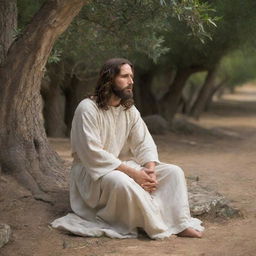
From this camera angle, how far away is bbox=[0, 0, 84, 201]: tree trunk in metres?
5.33

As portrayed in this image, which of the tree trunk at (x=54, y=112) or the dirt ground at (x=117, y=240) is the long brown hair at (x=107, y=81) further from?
the tree trunk at (x=54, y=112)

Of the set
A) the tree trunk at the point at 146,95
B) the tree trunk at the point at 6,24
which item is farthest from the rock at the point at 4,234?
the tree trunk at the point at 146,95

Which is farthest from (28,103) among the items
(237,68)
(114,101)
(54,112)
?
(237,68)

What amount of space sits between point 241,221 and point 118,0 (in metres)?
3.15

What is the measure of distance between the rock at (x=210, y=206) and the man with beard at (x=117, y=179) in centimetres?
34

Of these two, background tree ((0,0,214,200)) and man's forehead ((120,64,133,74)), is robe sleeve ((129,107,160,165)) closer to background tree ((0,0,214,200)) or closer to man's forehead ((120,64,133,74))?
man's forehead ((120,64,133,74))

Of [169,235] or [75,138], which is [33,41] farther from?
[169,235]

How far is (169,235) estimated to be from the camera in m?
4.88

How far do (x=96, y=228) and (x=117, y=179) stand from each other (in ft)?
1.65

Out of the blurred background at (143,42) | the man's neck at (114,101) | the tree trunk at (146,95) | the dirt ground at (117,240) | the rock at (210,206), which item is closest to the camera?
the dirt ground at (117,240)

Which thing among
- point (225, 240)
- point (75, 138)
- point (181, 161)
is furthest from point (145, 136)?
point (181, 161)

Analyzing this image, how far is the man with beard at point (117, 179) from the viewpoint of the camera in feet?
15.8

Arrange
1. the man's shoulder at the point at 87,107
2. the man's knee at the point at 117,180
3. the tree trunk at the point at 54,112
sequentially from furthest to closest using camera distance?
the tree trunk at the point at 54,112
the man's shoulder at the point at 87,107
the man's knee at the point at 117,180

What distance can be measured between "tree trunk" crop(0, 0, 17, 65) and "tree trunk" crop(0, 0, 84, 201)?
42 centimetres
